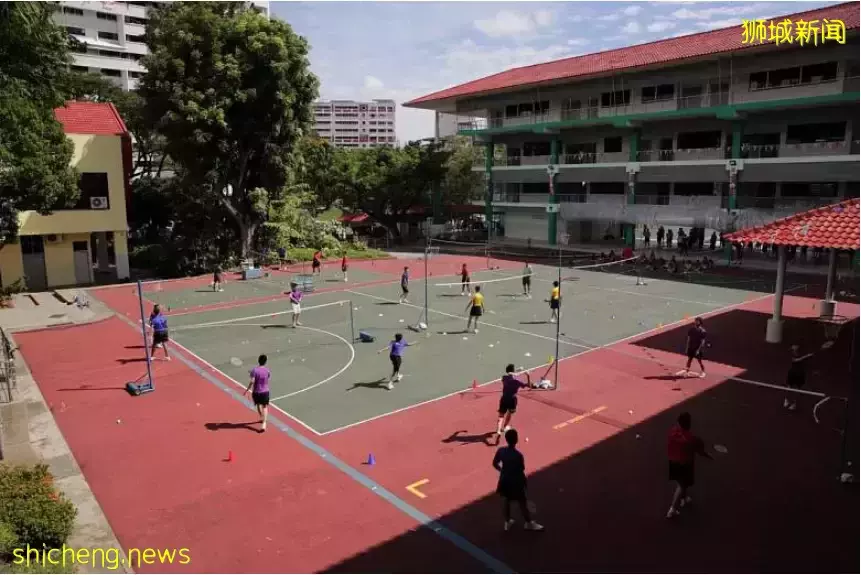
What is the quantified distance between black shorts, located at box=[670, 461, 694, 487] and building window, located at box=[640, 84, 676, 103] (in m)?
39.9

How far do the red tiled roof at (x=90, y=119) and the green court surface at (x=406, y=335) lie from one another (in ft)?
48.2

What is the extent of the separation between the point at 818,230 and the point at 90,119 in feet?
113

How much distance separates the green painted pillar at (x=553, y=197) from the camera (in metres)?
50.5

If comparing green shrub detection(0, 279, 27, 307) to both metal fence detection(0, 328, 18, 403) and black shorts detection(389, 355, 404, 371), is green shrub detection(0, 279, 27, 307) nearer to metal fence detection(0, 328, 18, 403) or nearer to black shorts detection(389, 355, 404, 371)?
metal fence detection(0, 328, 18, 403)

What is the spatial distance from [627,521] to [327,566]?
439 centimetres

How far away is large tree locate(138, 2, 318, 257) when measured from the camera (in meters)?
34.6

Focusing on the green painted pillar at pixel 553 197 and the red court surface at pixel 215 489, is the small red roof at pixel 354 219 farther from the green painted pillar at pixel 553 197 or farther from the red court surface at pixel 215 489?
the red court surface at pixel 215 489

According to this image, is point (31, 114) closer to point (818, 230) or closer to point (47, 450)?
point (47, 450)

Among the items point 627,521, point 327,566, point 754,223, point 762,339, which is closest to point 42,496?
point 327,566

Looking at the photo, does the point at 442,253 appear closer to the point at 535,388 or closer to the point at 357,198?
the point at 357,198

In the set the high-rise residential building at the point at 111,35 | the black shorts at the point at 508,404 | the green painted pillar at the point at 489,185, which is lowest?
the black shorts at the point at 508,404

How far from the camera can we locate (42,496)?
8.85 meters

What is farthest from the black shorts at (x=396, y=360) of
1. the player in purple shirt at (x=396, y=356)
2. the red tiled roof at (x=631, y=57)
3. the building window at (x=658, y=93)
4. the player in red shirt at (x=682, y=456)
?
the building window at (x=658, y=93)

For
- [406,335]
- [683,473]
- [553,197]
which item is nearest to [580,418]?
[683,473]
